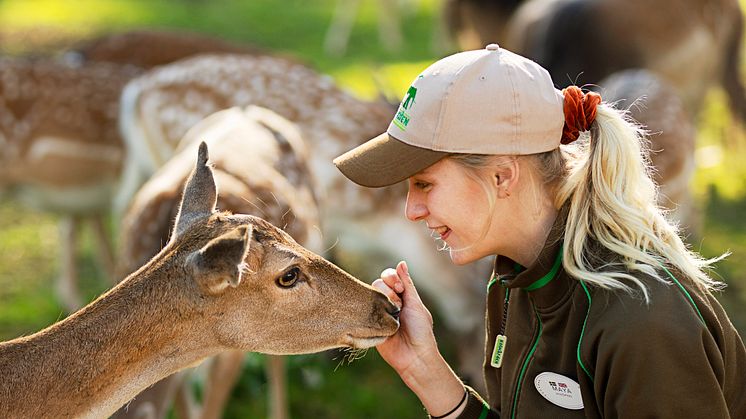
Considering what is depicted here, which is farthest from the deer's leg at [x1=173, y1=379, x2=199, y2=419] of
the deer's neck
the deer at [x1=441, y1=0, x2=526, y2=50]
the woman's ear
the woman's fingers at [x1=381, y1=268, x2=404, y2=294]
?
the deer at [x1=441, y1=0, x2=526, y2=50]

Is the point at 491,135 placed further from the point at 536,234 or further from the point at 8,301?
the point at 8,301

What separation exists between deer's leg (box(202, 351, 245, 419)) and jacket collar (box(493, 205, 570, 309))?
7.45ft

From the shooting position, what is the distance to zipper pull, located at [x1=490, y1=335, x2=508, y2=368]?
2.51 m

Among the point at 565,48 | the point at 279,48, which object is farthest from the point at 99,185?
the point at 279,48

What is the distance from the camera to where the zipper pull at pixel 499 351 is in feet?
8.22

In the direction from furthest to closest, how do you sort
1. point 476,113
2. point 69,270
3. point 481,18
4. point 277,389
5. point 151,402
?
point 481,18
point 69,270
point 277,389
point 151,402
point 476,113

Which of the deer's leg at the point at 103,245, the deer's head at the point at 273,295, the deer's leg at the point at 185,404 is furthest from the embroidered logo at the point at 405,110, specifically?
the deer's leg at the point at 103,245

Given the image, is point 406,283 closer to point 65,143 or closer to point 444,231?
point 444,231

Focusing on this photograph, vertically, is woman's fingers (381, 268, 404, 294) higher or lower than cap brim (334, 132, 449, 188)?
lower

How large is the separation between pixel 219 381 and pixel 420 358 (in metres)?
2.05

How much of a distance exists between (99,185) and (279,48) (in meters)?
6.58

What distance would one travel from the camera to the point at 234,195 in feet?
13.3

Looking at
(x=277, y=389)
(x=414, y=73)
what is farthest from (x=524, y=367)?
(x=414, y=73)

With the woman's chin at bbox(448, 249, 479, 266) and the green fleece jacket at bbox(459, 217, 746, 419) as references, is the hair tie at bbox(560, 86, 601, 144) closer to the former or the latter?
the green fleece jacket at bbox(459, 217, 746, 419)
